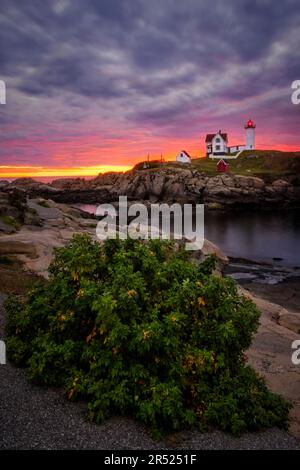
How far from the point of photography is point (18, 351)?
9.98 meters

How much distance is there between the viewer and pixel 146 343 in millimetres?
7934

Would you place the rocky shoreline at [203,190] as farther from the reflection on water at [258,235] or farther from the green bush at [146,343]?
the green bush at [146,343]

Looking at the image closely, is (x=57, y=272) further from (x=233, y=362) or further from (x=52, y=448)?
(x=233, y=362)

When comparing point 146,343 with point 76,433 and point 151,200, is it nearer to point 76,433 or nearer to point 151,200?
point 76,433

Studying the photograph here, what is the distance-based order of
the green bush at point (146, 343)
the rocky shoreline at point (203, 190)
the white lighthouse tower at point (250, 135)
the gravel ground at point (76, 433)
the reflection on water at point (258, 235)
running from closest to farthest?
the gravel ground at point (76, 433) < the green bush at point (146, 343) < the reflection on water at point (258, 235) < the rocky shoreline at point (203, 190) < the white lighthouse tower at point (250, 135)

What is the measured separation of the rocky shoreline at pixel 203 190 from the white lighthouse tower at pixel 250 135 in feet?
170

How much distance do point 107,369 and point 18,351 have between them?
116 inches

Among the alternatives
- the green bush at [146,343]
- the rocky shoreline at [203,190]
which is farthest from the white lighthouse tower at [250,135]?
the green bush at [146,343]

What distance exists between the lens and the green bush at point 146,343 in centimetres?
815

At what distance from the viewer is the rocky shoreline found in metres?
97.0

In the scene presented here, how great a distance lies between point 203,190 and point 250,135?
223ft

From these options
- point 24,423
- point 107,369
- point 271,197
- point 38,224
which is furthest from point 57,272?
point 271,197

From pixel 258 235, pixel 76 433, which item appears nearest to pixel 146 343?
pixel 76 433

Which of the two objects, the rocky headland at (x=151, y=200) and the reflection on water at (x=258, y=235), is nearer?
the rocky headland at (x=151, y=200)
